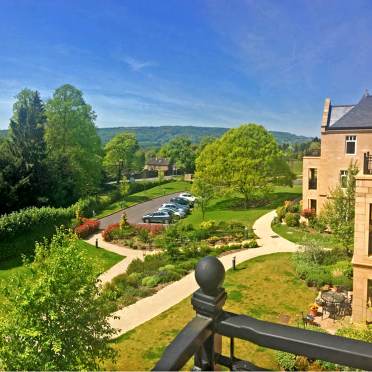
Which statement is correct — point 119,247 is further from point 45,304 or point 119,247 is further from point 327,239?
Result: point 45,304

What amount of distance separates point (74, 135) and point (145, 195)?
15.0 m

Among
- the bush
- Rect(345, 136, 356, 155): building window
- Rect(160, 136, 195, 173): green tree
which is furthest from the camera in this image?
Rect(160, 136, 195, 173): green tree

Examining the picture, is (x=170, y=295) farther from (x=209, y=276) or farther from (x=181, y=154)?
(x=181, y=154)

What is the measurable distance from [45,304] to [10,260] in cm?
1813

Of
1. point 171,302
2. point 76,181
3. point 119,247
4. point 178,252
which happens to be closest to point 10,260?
point 119,247

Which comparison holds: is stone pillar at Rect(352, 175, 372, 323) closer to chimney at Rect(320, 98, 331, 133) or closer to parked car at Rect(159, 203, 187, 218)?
chimney at Rect(320, 98, 331, 133)

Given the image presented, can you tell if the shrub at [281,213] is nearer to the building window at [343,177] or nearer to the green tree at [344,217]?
the building window at [343,177]

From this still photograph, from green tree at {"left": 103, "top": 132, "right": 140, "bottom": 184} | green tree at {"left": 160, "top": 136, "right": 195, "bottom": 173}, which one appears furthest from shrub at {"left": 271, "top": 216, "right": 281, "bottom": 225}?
green tree at {"left": 160, "top": 136, "right": 195, "bottom": 173}

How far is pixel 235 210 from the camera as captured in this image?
129ft

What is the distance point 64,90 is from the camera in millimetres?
41844

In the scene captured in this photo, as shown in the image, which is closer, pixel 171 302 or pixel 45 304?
pixel 45 304

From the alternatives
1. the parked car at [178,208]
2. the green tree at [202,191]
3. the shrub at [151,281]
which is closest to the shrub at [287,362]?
the shrub at [151,281]

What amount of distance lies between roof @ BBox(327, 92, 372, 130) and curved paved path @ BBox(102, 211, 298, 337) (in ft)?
33.5

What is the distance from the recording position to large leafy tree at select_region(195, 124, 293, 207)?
3847cm
